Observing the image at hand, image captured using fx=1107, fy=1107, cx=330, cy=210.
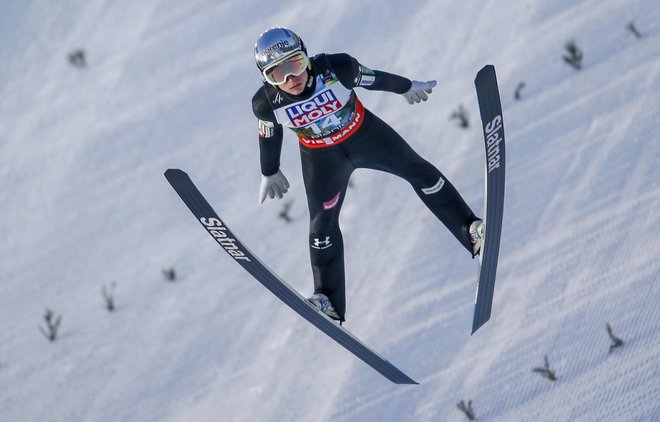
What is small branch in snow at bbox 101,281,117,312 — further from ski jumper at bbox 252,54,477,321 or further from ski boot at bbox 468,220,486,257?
ski boot at bbox 468,220,486,257

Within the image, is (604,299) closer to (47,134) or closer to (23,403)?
(23,403)

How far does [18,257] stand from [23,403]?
157 cm

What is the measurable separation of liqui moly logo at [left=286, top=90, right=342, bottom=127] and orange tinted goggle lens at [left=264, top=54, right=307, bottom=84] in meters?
0.22

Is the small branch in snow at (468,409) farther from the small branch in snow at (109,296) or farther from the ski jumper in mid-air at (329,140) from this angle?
the small branch in snow at (109,296)

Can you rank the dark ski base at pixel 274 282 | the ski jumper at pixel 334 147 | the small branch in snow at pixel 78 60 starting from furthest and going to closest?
the small branch in snow at pixel 78 60
the dark ski base at pixel 274 282
the ski jumper at pixel 334 147

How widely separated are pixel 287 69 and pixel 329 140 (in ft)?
2.01

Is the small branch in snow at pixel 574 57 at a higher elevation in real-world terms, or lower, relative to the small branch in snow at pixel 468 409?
higher

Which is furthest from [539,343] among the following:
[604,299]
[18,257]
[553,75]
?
[18,257]

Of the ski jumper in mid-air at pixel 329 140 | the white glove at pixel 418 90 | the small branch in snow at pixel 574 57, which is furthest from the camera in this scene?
the small branch in snow at pixel 574 57

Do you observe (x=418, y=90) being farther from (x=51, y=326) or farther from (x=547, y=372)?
(x=51, y=326)

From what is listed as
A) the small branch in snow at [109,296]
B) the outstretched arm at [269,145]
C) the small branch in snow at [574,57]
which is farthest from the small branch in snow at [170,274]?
the small branch in snow at [574,57]

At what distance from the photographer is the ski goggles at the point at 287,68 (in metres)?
6.45

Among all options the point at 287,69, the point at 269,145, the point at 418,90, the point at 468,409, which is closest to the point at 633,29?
the point at 418,90

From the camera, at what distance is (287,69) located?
6465 mm
